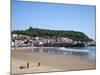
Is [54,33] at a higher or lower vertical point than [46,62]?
higher

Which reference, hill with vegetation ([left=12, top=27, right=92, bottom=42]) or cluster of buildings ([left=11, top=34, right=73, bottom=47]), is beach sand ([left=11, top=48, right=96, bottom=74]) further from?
hill with vegetation ([left=12, top=27, right=92, bottom=42])

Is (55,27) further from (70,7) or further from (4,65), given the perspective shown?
(4,65)

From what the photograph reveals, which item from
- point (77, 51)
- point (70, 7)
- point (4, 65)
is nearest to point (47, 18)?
point (70, 7)

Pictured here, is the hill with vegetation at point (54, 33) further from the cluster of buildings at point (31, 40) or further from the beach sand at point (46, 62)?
the beach sand at point (46, 62)

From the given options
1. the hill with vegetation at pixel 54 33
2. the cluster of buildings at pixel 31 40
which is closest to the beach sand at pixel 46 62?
the cluster of buildings at pixel 31 40
